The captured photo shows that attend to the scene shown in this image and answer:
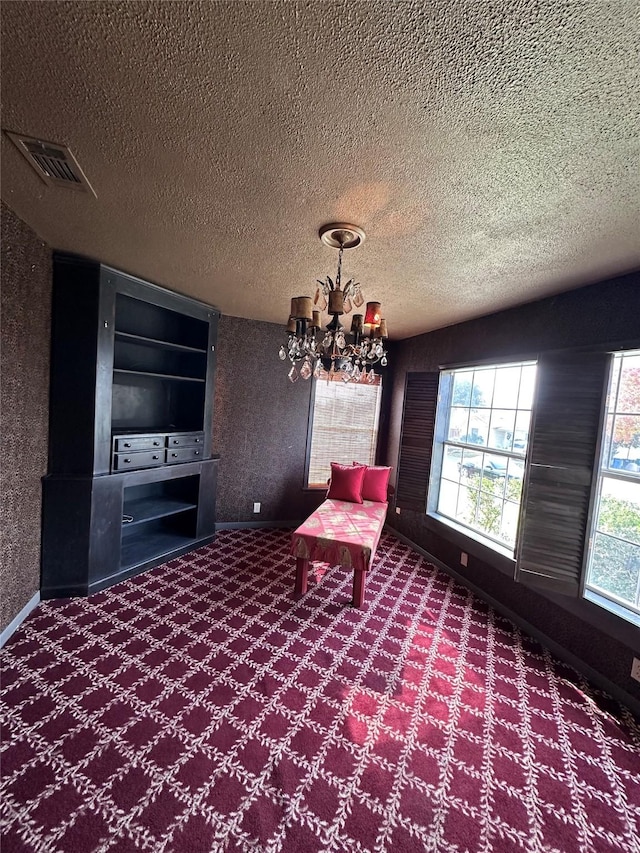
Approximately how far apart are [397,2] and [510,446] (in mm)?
2945

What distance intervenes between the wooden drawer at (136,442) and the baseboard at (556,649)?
3092 mm

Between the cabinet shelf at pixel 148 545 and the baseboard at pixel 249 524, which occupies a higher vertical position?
the cabinet shelf at pixel 148 545

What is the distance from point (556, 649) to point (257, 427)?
345cm

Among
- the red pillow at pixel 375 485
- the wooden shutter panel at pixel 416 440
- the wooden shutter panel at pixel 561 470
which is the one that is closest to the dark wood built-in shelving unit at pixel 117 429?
the red pillow at pixel 375 485

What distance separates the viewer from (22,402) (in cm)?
214


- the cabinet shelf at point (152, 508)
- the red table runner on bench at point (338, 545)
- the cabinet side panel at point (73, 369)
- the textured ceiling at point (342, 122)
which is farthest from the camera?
the cabinet shelf at point (152, 508)

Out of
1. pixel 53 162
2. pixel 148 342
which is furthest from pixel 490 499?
pixel 53 162

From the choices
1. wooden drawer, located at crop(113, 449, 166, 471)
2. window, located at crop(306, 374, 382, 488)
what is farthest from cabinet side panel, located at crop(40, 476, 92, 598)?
window, located at crop(306, 374, 382, 488)

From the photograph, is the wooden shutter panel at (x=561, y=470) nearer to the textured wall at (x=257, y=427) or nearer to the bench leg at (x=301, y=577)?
the bench leg at (x=301, y=577)

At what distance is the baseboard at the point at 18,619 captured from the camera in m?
2.08

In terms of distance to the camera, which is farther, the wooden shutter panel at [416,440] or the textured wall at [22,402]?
the wooden shutter panel at [416,440]

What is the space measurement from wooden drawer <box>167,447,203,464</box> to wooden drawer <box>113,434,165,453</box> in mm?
147

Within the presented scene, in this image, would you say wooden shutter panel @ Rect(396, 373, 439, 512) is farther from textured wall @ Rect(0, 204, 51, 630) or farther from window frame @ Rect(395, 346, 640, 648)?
textured wall @ Rect(0, 204, 51, 630)

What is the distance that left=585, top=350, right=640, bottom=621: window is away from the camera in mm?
2117
